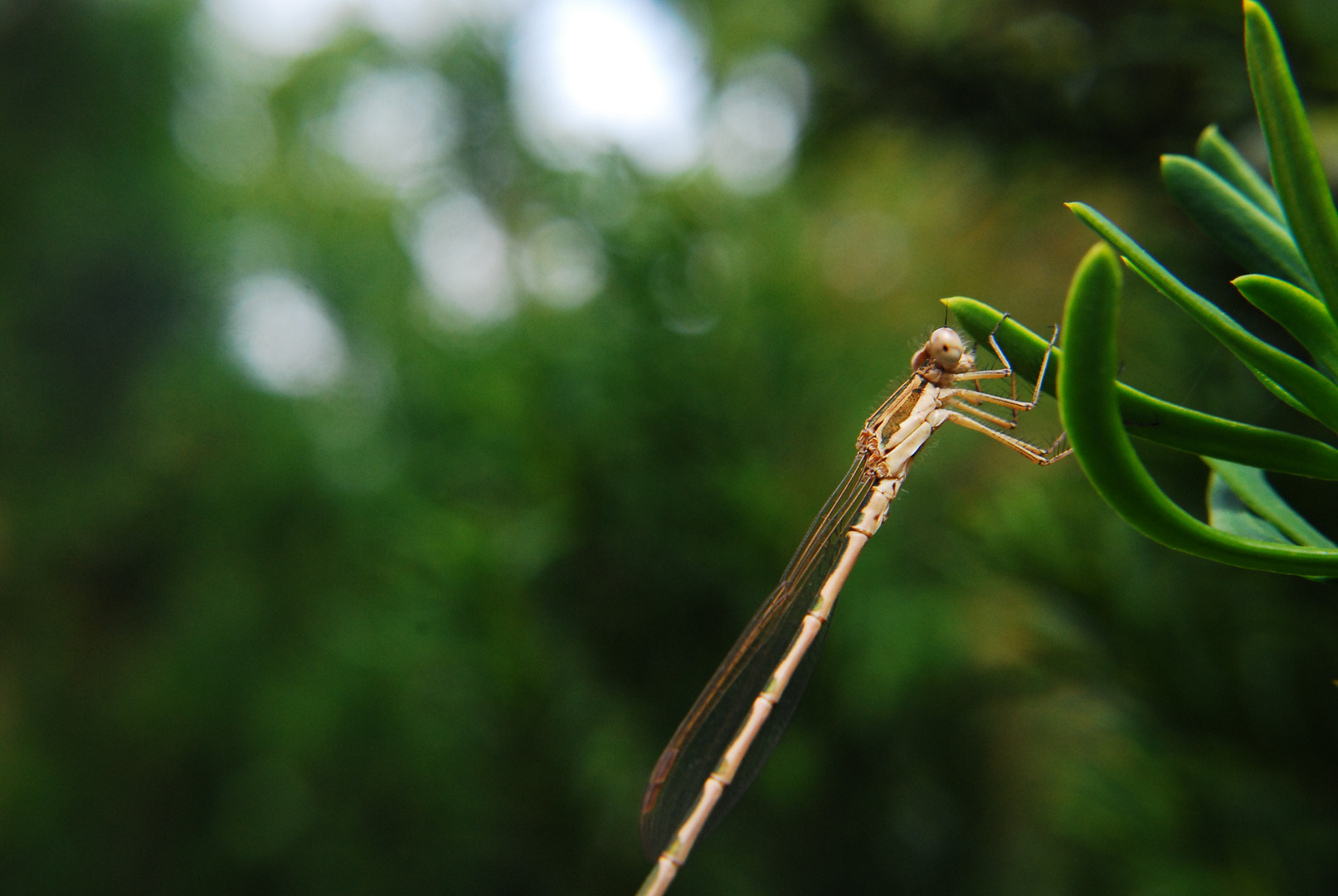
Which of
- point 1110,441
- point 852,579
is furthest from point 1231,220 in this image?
point 852,579

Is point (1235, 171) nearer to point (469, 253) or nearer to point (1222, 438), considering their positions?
point (1222, 438)

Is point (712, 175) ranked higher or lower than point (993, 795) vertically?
higher

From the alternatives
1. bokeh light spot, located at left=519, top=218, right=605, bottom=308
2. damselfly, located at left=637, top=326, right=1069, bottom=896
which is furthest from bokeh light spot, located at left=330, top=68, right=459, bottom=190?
damselfly, located at left=637, top=326, right=1069, bottom=896

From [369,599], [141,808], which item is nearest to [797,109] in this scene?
[369,599]

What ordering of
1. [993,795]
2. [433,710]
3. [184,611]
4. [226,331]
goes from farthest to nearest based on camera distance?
[226,331] < [184,611] < [433,710] < [993,795]

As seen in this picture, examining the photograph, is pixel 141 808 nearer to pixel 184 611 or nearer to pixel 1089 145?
pixel 184 611

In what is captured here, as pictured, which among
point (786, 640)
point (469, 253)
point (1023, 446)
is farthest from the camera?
point (469, 253)

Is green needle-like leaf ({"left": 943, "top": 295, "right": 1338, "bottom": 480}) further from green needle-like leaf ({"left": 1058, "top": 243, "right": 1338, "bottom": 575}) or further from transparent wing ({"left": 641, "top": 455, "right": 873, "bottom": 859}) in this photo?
transparent wing ({"left": 641, "top": 455, "right": 873, "bottom": 859})
